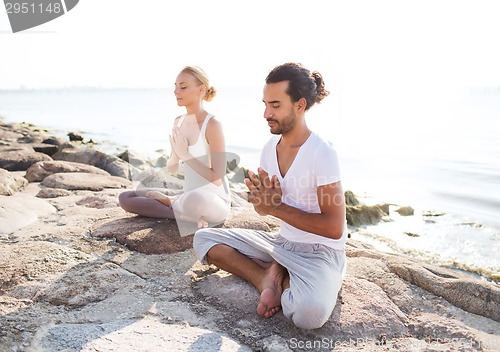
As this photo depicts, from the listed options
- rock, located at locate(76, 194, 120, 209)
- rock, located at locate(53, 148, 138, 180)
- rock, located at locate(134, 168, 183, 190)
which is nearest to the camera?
rock, located at locate(76, 194, 120, 209)

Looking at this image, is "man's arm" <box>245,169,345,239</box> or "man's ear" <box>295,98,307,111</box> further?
"man's ear" <box>295,98,307,111</box>

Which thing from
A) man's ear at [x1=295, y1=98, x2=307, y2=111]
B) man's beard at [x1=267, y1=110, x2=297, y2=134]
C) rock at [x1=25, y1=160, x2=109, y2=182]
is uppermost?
man's ear at [x1=295, y1=98, x2=307, y2=111]

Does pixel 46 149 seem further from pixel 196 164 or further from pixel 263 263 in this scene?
pixel 263 263

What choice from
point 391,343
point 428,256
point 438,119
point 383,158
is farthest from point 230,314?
point 438,119

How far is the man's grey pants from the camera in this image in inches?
110

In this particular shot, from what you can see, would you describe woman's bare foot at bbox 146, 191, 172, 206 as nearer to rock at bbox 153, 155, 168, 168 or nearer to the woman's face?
the woman's face

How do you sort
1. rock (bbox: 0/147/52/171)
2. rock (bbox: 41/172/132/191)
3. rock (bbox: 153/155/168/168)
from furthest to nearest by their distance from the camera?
rock (bbox: 153/155/168/168), rock (bbox: 0/147/52/171), rock (bbox: 41/172/132/191)

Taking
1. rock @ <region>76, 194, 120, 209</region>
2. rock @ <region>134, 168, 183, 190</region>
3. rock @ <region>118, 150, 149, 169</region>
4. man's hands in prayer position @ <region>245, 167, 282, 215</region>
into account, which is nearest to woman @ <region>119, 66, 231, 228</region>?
rock @ <region>76, 194, 120, 209</region>

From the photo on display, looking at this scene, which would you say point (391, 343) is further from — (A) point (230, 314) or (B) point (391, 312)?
(A) point (230, 314)

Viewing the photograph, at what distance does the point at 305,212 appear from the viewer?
2.97 m

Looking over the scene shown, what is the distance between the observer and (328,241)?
3.14 metres

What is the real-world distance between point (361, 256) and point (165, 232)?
1.75m

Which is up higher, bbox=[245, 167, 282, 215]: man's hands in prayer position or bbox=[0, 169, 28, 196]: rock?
bbox=[245, 167, 282, 215]: man's hands in prayer position

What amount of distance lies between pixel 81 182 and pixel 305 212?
4.30 metres
